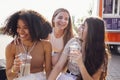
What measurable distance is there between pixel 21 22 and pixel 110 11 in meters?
8.60

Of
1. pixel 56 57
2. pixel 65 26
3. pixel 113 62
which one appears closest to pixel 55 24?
pixel 65 26

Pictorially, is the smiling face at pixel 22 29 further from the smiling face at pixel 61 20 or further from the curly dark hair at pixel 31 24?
the smiling face at pixel 61 20

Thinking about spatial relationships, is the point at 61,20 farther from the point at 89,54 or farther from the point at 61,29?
the point at 89,54

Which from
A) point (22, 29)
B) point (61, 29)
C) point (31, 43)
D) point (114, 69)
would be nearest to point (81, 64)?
point (31, 43)

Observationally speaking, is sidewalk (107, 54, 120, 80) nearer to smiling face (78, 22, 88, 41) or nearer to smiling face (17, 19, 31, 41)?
smiling face (78, 22, 88, 41)

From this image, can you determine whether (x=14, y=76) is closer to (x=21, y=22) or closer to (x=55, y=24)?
(x=21, y=22)

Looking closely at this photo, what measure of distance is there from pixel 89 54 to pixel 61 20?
67 centimetres

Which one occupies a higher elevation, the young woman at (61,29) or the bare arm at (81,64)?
the young woman at (61,29)

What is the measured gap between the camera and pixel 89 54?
2779 millimetres

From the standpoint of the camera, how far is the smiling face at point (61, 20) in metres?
3.30

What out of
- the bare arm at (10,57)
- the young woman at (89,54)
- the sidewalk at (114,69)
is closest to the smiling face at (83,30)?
the young woman at (89,54)

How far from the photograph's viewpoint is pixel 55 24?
134 inches

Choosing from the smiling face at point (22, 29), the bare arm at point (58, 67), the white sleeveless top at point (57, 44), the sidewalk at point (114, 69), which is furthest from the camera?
the sidewalk at point (114, 69)

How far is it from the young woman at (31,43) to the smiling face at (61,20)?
2.06ft
